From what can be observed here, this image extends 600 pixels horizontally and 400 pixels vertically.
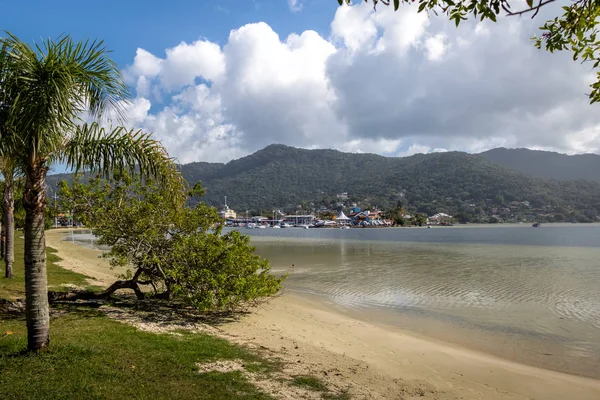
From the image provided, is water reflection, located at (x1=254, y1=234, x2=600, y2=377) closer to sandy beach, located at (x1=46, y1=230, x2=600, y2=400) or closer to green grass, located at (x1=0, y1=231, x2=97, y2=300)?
sandy beach, located at (x1=46, y1=230, x2=600, y2=400)

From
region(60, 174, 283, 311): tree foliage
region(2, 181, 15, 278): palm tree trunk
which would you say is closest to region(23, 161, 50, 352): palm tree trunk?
region(60, 174, 283, 311): tree foliage

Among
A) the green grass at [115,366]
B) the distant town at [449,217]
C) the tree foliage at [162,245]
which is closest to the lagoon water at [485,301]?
the tree foliage at [162,245]

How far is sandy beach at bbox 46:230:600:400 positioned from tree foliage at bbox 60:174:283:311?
3.86ft

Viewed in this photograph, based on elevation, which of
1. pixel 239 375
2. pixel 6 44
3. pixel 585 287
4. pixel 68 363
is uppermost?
pixel 6 44

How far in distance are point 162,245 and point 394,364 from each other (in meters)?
6.76

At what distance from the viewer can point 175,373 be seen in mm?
6410

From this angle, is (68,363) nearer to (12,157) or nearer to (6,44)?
(12,157)

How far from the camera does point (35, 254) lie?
20.7ft

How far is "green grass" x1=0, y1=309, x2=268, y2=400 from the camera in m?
5.46

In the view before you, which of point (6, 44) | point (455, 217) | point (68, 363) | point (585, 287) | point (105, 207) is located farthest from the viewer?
point (455, 217)

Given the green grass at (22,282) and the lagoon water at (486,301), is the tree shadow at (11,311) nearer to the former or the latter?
the green grass at (22,282)

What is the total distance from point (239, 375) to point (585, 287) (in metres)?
21.6

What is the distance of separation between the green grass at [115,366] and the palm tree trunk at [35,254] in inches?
18.1

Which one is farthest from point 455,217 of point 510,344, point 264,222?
point 510,344
